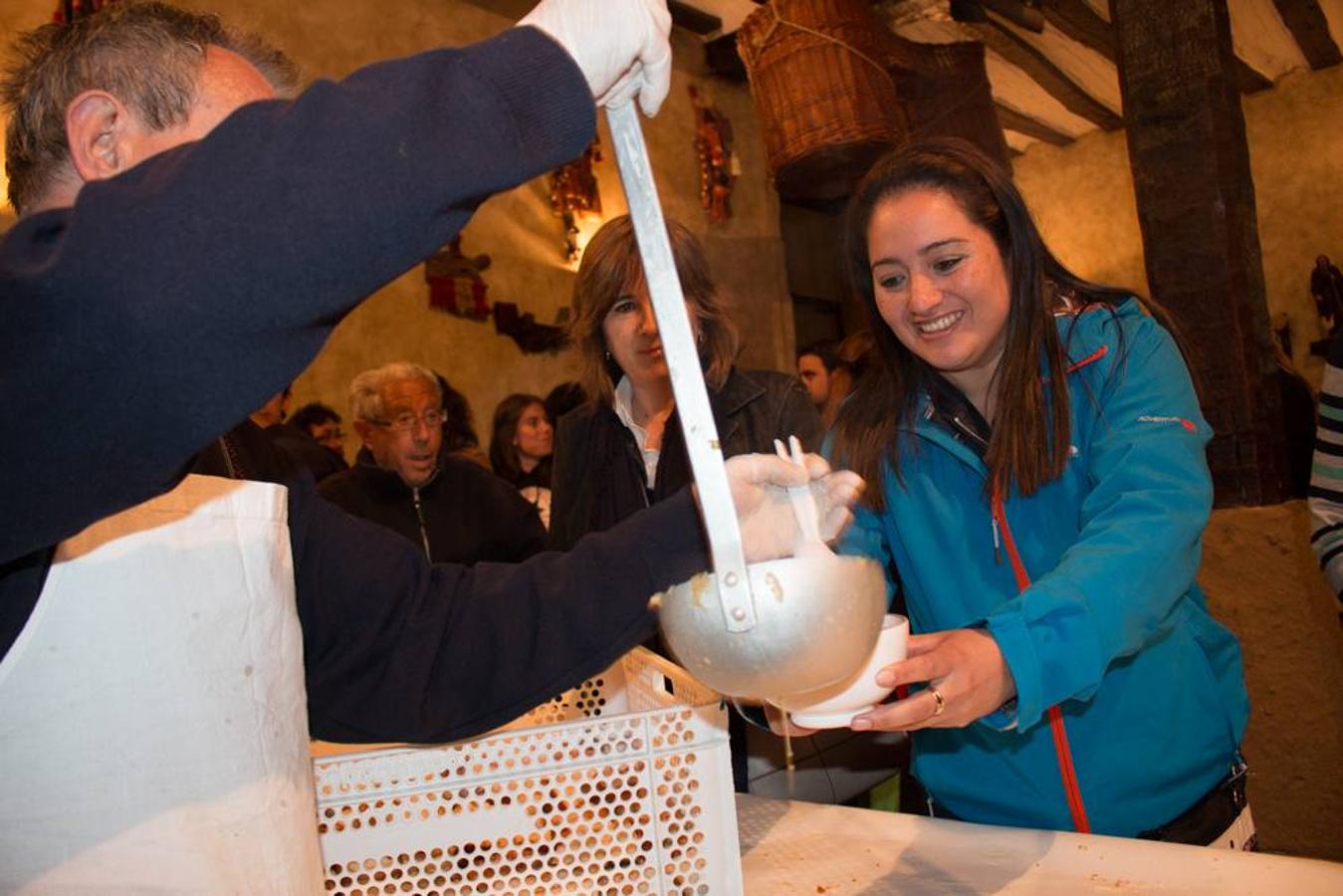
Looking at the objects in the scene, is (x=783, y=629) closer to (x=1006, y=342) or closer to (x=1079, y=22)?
(x=1006, y=342)

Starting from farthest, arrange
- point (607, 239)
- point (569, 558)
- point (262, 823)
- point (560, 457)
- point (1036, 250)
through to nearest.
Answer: point (560, 457) < point (607, 239) < point (1036, 250) < point (569, 558) < point (262, 823)

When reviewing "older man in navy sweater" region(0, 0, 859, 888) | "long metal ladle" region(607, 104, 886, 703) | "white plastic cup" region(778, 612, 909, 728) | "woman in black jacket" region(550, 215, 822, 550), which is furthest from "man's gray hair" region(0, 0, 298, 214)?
"woman in black jacket" region(550, 215, 822, 550)

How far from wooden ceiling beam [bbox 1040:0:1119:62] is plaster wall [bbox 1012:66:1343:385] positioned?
2574mm

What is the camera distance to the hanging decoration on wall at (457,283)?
639 cm

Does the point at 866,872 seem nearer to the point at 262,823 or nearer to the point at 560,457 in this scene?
the point at 262,823

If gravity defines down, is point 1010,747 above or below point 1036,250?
below

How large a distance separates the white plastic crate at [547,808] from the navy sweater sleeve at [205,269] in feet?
1.84

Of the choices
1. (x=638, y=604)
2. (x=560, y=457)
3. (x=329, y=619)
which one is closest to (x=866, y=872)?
(x=638, y=604)

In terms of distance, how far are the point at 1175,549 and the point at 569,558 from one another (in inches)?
30.5

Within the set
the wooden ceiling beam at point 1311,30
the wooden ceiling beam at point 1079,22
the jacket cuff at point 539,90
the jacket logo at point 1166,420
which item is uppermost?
the wooden ceiling beam at point 1311,30

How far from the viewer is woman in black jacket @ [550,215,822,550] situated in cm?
236

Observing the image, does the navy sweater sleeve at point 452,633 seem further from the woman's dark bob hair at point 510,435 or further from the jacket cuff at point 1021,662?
the woman's dark bob hair at point 510,435

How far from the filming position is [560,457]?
265 cm

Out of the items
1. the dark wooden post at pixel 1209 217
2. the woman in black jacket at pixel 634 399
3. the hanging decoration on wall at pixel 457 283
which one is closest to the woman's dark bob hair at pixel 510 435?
the hanging decoration on wall at pixel 457 283
